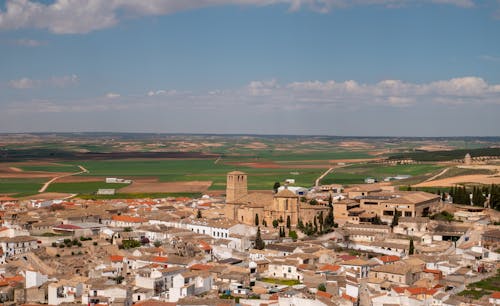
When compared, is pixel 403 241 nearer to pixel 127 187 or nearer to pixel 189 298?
pixel 189 298

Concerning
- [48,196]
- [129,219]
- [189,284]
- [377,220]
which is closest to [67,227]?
[129,219]

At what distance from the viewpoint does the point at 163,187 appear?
8031 centimetres

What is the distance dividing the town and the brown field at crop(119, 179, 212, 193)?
2179cm

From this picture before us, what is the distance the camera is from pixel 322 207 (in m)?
45.6

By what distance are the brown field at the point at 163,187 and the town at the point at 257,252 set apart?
21.8 m

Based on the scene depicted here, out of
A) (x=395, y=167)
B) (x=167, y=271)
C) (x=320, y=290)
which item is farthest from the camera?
(x=395, y=167)

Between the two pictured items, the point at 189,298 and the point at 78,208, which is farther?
the point at 78,208

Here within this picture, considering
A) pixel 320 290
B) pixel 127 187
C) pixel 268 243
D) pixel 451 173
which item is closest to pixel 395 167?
pixel 451 173

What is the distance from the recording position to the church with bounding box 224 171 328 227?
145 ft

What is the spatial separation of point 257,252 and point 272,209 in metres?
9.40

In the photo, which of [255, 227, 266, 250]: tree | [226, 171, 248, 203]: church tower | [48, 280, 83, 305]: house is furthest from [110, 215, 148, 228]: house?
[48, 280, 83, 305]: house

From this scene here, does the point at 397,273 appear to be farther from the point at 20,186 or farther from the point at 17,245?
the point at 20,186

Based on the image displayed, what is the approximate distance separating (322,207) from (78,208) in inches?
725

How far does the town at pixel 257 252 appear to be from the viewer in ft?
91.9
